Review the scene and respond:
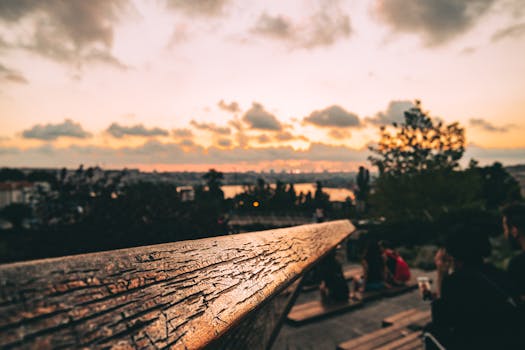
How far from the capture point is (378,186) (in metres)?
31.6

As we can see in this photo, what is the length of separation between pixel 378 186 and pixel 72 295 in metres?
33.5

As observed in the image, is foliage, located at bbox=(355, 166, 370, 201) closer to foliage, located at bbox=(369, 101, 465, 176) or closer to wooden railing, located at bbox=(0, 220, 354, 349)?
foliage, located at bbox=(369, 101, 465, 176)

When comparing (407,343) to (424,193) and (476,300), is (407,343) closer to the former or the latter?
(476,300)

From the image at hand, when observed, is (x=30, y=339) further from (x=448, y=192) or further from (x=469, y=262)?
(x=448, y=192)

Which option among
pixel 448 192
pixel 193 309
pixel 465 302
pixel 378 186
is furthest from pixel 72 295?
pixel 378 186

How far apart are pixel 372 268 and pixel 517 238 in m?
3.87

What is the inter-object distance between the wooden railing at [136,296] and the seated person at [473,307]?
238 cm

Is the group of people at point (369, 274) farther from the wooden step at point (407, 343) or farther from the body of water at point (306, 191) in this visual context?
the body of water at point (306, 191)

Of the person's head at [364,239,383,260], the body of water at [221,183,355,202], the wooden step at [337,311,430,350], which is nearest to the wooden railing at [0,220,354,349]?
the wooden step at [337,311,430,350]

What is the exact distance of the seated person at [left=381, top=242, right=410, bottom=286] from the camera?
7.89 metres

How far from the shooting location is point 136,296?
1.41 ft

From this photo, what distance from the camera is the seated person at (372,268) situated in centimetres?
717

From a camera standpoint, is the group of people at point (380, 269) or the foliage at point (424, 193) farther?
the foliage at point (424, 193)

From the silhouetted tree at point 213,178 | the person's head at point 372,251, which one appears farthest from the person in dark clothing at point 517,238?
the silhouetted tree at point 213,178
